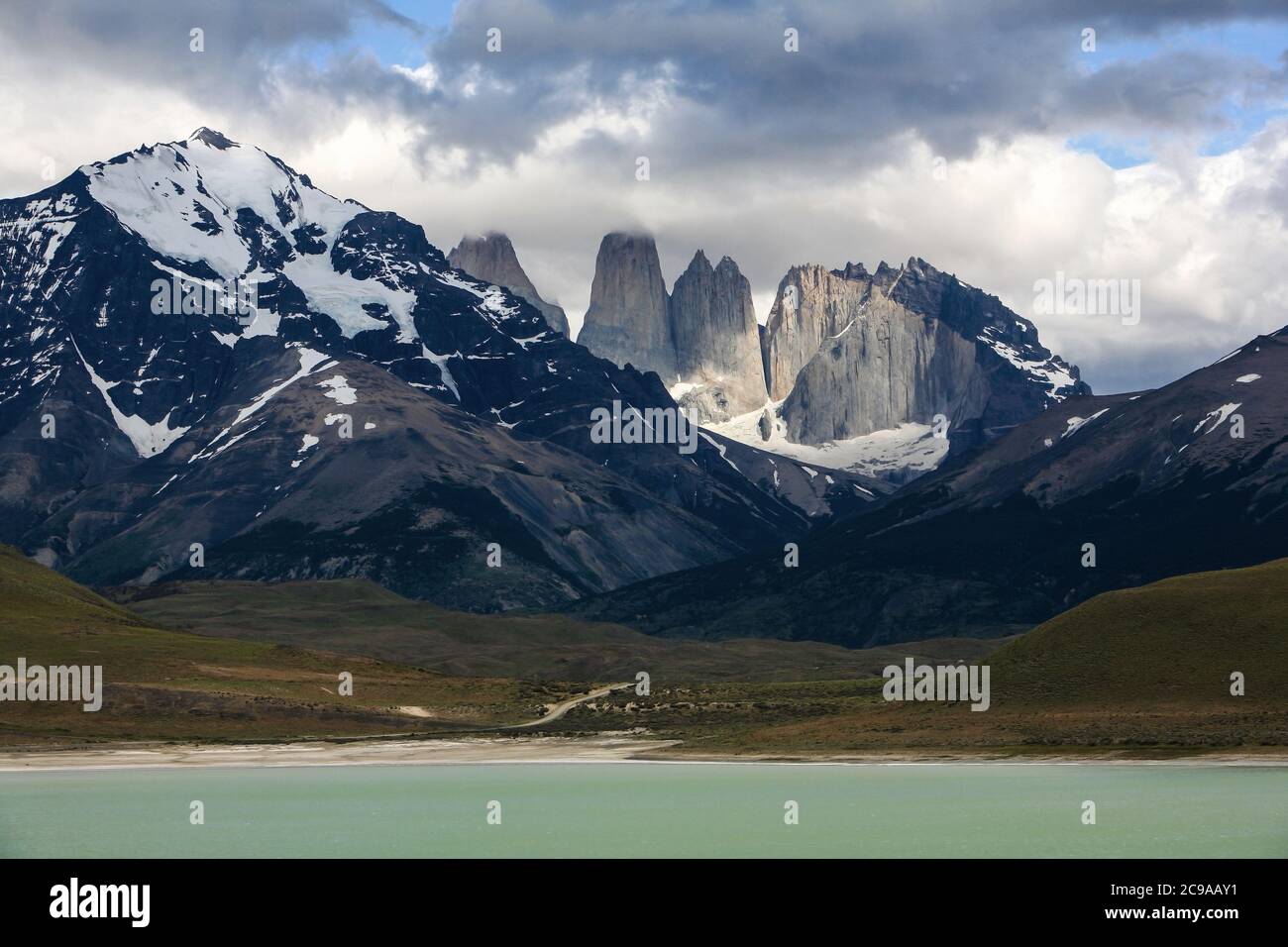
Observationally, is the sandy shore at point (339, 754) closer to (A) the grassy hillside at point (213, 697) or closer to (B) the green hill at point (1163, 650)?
(A) the grassy hillside at point (213, 697)

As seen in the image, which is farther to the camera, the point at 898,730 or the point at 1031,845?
the point at 898,730

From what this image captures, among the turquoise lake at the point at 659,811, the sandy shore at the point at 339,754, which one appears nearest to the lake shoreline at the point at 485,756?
the sandy shore at the point at 339,754

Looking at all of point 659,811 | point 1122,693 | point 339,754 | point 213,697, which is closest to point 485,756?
point 339,754

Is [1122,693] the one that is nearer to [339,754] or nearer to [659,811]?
[659,811]

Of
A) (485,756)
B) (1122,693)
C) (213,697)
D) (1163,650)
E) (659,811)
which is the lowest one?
(485,756)

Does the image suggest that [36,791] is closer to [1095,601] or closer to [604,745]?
[604,745]
